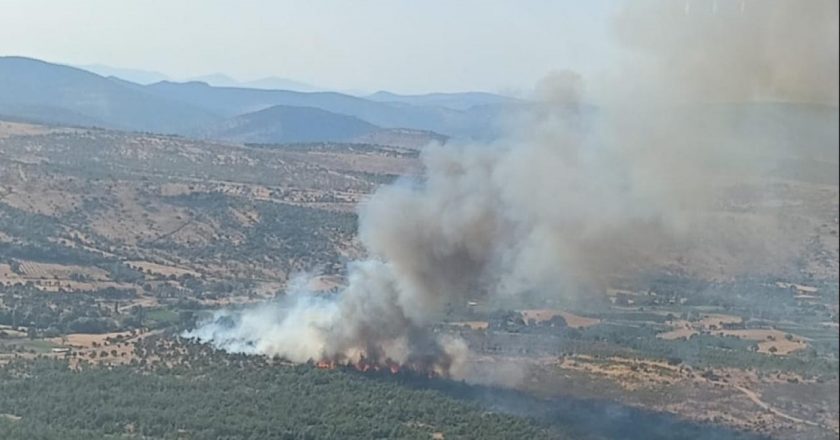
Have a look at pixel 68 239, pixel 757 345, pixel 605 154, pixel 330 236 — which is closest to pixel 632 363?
pixel 757 345

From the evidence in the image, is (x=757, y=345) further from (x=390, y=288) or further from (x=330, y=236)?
(x=330, y=236)

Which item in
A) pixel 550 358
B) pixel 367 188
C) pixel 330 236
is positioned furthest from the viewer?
pixel 367 188

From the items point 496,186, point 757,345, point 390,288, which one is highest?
point 496,186

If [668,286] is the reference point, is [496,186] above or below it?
above

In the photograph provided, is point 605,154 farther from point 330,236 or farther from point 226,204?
point 226,204

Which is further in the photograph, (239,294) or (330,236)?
(330,236)

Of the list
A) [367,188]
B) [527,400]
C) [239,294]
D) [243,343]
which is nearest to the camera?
[527,400]

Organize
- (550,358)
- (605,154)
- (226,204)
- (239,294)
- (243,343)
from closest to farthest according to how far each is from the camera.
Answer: (605,154)
(243,343)
(550,358)
(239,294)
(226,204)

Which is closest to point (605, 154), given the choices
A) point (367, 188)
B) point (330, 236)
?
point (330, 236)

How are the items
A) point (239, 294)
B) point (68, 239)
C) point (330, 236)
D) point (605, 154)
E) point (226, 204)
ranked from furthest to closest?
point (226, 204) < point (330, 236) < point (68, 239) < point (239, 294) < point (605, 154)
